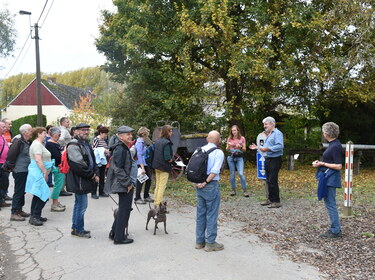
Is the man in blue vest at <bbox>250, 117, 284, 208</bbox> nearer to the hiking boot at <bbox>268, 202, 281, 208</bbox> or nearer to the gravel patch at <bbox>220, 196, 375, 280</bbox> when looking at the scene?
the hiking boot at <bbox>268, 202, 281, 208</bbox>

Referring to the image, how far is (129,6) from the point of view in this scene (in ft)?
49.6

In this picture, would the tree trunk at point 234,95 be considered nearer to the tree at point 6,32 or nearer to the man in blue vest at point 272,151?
the man in blue vest at point 272,151

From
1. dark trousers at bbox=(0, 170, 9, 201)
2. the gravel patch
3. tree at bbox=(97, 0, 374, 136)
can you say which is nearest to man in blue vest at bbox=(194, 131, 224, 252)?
the gravel patch

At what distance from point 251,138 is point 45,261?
15006mm

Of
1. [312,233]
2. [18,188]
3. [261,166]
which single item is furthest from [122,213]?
[261,166]

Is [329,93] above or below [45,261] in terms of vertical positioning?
above

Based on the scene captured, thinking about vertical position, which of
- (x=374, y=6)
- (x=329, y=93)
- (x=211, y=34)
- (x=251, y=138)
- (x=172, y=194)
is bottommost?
(x=172, y=194)

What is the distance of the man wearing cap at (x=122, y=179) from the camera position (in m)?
5.65

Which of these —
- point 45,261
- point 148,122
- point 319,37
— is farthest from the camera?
point 148,122

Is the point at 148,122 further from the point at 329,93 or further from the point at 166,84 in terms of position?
the point at 329,93

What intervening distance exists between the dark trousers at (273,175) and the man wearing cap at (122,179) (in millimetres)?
3545

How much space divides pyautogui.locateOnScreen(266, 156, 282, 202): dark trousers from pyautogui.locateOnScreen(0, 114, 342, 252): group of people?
21 millimetres

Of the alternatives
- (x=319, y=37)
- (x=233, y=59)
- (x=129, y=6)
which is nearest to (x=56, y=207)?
(x=233, y=59)

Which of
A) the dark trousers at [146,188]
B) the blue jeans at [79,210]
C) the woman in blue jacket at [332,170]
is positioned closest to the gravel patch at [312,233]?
the woman in blue jacket at [332,170]
